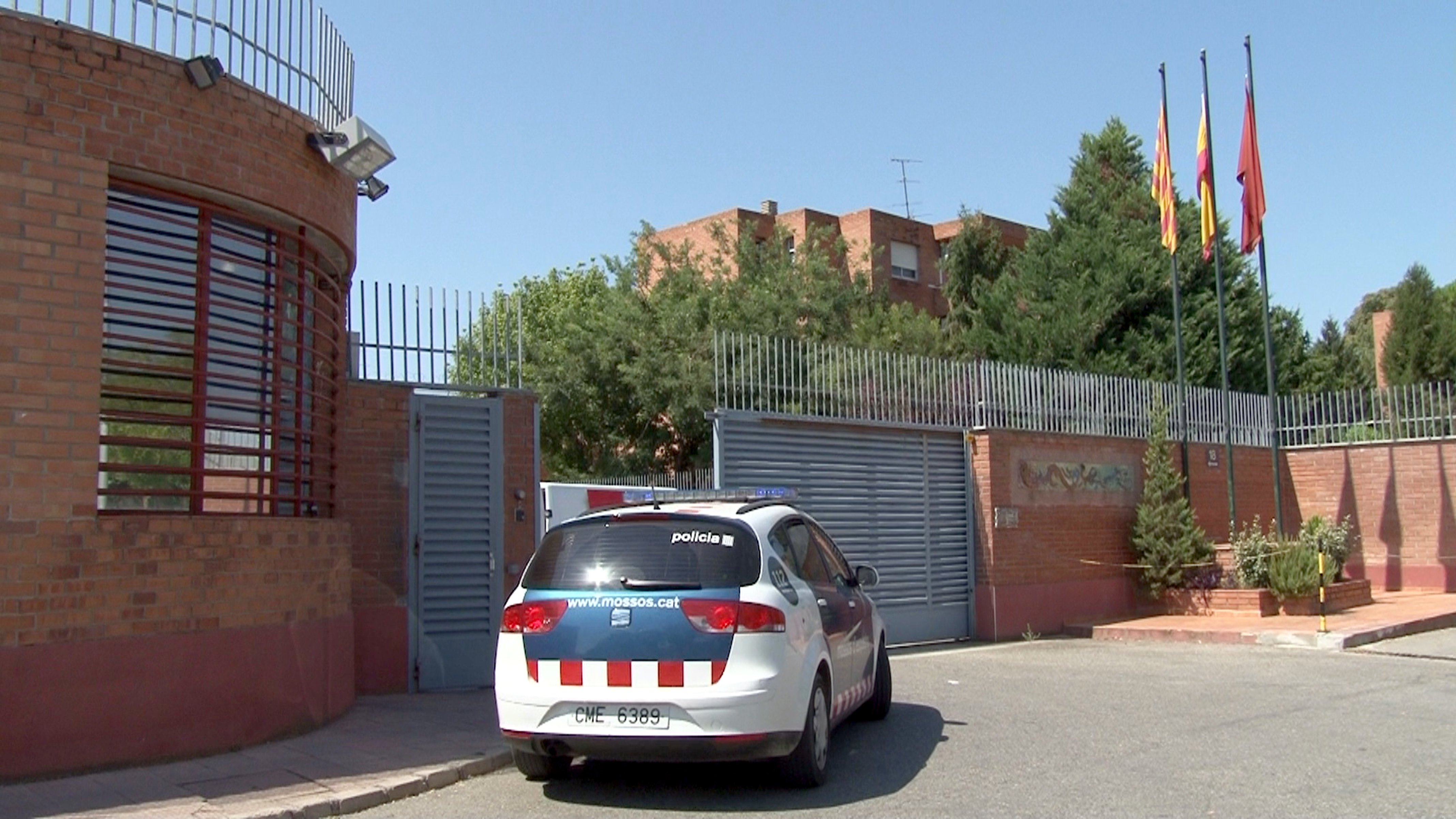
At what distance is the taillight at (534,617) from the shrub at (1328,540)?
47.1 feet

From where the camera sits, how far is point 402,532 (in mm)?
11477

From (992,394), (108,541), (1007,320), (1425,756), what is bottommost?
(1425,756)

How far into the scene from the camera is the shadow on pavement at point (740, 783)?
7281mm

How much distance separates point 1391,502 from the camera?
22219mm

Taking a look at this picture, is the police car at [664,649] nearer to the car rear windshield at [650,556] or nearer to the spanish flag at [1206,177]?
the car rear windshield at [650,556]

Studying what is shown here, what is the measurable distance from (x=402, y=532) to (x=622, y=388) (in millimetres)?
21431

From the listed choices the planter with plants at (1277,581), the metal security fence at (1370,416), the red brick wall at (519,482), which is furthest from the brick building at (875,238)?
the red brick wall at (519,482)

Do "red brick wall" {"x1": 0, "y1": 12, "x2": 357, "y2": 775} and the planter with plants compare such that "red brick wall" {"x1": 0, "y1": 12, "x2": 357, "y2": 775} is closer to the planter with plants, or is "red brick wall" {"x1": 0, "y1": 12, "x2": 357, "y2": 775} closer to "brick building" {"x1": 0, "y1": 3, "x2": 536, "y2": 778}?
"brick building" {"x1": 0, "y1": 3, "x2": 536, "y2": 778}

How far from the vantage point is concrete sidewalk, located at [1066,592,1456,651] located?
1555 cm

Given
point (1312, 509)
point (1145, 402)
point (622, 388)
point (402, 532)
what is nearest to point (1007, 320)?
point (622, 388)

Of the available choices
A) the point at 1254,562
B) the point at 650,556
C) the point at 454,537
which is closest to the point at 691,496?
the point at 650,556

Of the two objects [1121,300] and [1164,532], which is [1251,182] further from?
[1121,300]

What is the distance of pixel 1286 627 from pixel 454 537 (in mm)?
11073

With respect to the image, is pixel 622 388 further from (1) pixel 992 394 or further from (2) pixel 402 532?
(2) pixel 402 532
